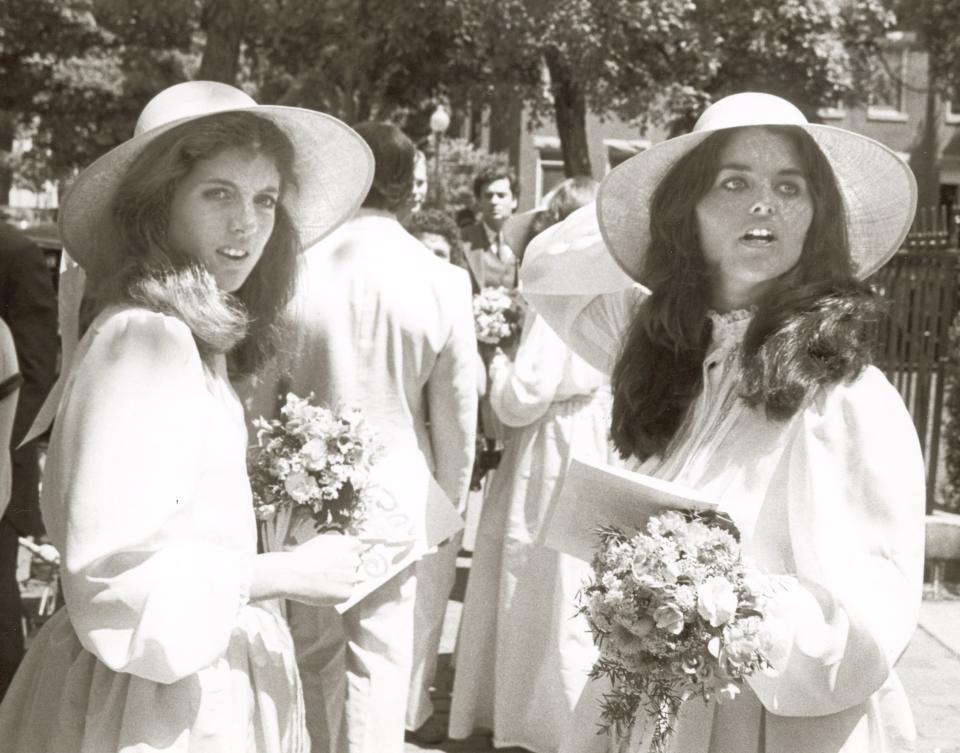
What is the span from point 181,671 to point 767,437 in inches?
43.6

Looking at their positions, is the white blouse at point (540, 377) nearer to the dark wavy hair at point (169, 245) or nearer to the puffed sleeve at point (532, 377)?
the puffed sleeve at point (532, 377)

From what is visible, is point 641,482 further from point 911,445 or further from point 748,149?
point 748,149

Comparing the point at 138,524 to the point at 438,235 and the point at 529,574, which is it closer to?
the point at 529,574

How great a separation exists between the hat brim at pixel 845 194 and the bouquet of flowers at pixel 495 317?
3111 millimetres

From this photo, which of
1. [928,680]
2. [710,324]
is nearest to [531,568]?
[928,680]

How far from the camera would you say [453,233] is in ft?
26.4

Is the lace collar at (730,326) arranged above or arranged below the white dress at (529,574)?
above

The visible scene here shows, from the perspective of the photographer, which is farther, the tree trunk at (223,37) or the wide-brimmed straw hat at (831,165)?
the tree trunk at (223,37)

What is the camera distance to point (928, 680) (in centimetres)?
664

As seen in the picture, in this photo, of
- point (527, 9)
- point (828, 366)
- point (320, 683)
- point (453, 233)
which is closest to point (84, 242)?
point (828, 366)

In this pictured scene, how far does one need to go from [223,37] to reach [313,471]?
10748mm

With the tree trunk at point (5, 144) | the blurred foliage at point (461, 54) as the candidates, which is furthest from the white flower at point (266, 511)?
the tree trunk at point (5, 144)

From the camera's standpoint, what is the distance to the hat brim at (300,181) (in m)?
2.96

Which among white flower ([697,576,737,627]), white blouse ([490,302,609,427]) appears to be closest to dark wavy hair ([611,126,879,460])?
white flower ([697,576,737,627])
